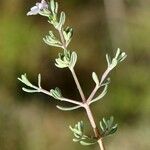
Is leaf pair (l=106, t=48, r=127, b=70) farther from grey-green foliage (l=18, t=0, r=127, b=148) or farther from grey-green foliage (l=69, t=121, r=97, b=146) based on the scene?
grey-green foliage (l=69, t=121, r=97, b=146)

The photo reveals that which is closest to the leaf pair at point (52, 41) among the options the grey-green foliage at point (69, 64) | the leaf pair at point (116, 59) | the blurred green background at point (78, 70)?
the grey-green foliage at point (69, 64)

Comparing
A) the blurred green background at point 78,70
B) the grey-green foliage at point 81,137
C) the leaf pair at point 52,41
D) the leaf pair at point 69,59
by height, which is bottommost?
the grey-green foliage at point 81,137

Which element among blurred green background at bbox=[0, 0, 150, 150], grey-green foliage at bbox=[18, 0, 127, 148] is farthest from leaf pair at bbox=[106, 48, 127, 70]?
blurred green background at bbox=[0, 0, 150, 150]

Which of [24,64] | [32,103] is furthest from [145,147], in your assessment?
[24,64]

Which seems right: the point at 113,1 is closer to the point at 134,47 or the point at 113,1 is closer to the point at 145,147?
the point at 134,47

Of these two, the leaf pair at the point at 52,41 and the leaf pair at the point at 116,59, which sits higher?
the leaf pair at the point at 52,41

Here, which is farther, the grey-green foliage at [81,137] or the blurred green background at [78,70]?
the blurred green background at [78,70]

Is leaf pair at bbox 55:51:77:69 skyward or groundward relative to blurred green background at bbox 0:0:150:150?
groundward

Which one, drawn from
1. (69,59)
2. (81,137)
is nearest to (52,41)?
(69,59)

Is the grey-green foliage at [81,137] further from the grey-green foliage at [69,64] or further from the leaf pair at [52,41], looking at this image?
the leaf pair at [52,41]
